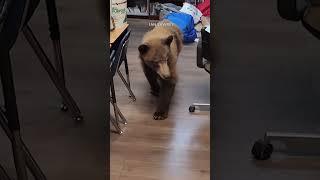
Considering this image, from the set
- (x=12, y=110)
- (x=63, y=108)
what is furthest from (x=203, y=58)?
(x=12, y=110)

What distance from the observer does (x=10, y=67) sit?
129 cm

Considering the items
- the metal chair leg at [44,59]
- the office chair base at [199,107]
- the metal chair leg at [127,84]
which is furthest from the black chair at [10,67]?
the office chair base at [199,107]

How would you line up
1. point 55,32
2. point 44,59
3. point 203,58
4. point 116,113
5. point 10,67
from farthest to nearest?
point 203,58
point 116,113
point 55,32
point 44,59
point 10,67

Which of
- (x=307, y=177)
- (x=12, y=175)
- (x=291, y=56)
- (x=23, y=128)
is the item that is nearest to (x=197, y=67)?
(x=291, y=56)

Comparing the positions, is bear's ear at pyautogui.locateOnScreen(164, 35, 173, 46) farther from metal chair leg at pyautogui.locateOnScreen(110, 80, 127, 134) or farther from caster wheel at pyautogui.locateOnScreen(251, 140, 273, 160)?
caster wheel at pyautogui.locateOnScreen(251, 140, 273, 160)

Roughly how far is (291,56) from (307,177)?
1.96 feet

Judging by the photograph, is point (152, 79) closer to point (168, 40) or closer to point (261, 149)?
point (168, 40)

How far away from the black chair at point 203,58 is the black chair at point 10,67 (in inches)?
30.2

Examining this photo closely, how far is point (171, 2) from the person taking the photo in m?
2.59

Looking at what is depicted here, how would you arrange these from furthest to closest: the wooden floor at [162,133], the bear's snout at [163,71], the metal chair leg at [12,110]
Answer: the bear's snout at [163,71], the wooden floor at [162,133], the metal chair leg at [12,110]

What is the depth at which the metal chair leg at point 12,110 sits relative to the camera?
1.27 metres

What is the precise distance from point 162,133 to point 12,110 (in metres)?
1.25

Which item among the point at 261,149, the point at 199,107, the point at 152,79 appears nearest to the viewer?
the point at 261,149

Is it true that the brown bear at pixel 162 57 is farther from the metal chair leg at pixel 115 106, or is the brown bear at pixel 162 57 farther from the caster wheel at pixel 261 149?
the caster wheel at pixel 261 149
